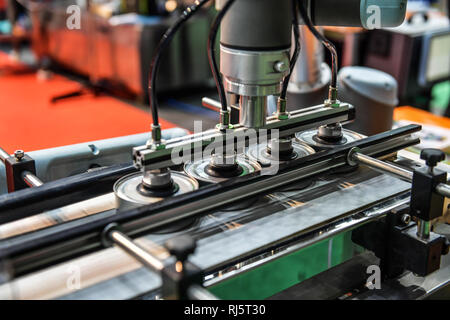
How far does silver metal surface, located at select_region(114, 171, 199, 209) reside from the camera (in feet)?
2.69

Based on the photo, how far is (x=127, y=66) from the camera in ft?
Result: 14.5

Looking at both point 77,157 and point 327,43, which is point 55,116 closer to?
point 77,157

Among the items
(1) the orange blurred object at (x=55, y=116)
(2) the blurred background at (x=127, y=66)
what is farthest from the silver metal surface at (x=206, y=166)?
(1) the orange blurred object at (x=55, y=116)

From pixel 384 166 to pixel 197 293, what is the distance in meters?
0.45

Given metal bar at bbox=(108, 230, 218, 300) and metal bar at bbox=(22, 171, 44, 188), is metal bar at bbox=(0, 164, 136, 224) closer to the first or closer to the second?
metal bar at bbox=(22, 171, 44, 188)

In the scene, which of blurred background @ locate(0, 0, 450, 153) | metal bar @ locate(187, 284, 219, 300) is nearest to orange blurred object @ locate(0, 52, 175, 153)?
blurred background @ locate(0, 0, 450, 153)

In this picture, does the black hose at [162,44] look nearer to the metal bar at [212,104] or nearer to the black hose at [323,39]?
the black hose at [323,39]

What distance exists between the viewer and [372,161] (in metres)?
0.93

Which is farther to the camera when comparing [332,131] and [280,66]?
[332,131]

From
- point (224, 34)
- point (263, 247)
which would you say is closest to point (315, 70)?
point (224, 34)

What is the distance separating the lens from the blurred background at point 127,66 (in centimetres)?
340

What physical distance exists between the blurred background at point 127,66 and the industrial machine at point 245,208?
1.51m
